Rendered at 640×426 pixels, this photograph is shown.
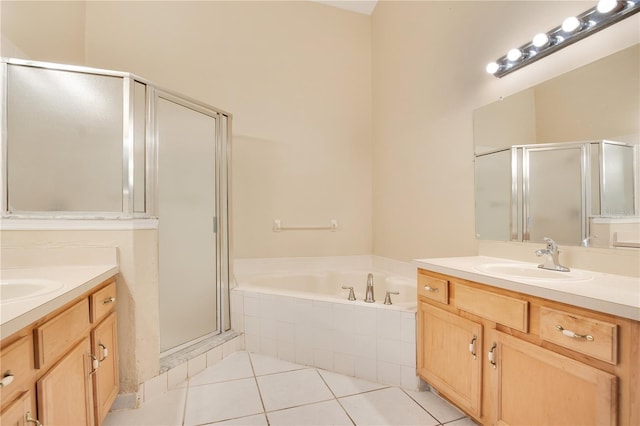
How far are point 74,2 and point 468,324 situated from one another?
352 centimetres

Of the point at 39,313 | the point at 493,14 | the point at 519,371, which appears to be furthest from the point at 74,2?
the point at 519,371

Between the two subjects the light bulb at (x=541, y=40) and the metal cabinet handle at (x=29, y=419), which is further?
the light bulb at (x=541, y=40)

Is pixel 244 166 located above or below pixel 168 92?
below

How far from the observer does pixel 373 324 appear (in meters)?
1.86

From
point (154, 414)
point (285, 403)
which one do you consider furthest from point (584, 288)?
point (154, 414)

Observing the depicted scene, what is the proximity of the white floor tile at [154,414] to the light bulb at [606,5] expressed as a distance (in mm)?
2676

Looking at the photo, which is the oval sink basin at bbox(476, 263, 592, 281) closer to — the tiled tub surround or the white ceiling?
the tiled tub surround

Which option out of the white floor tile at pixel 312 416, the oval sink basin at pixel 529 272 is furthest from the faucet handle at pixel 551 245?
the white floor tile at pixel 312 416

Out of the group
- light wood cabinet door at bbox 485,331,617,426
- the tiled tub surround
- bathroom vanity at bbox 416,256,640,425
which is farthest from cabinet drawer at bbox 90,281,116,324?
light wood cabinet door at bbox 485,331,617,426

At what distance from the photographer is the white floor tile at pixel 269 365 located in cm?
199

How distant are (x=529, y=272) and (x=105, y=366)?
2.10 m

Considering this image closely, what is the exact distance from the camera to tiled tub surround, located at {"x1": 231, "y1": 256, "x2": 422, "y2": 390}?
179cm

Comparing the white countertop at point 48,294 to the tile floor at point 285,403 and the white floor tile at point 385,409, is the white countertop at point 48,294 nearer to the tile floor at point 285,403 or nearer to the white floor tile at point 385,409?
the tile floor at point 285,403

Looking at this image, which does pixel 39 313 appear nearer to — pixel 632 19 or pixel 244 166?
pixel 244 166
